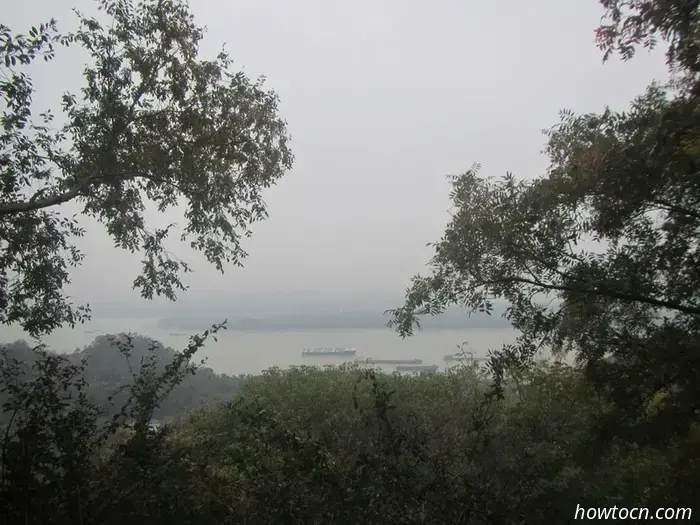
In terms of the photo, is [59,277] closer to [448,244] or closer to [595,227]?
[448,244]

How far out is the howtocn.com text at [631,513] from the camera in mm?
2441

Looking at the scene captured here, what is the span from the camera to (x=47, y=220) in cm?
473

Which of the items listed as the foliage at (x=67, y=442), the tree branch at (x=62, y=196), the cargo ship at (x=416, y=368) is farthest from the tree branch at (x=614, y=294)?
the tree branch at (x=62, y=196)

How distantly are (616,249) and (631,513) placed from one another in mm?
1854

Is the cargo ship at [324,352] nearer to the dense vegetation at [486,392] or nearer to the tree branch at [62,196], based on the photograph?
the dense vegetation at [486,392]

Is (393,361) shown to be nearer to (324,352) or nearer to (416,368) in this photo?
(416,368)

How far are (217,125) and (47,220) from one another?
224cm

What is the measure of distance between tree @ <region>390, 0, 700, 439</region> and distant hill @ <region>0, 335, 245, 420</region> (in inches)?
107

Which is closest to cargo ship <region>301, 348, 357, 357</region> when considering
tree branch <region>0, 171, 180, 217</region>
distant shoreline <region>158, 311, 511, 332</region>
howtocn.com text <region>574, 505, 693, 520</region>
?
distant shoreline <region>158, 311, 511, 332</region>

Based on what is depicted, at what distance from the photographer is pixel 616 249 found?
3244 mm

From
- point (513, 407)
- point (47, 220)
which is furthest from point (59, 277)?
point (513, 407)

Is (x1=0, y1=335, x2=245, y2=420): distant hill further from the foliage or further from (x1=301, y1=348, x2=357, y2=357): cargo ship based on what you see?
(x1=301, y1=348, x2=357, y2=357): cargo ship

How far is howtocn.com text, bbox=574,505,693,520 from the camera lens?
8.01 feet

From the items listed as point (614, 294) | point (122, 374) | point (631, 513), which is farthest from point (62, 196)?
point (631, 513)
